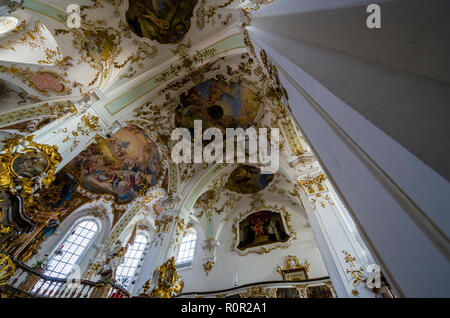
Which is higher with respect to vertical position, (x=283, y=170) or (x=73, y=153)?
(x=283, y=170)

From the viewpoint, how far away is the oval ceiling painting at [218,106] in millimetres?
6758

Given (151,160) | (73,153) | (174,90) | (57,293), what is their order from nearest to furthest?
(73,153) → (57,293) → (174,90) → (151,160)

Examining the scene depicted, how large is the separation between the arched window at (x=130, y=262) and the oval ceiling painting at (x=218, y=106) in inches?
306

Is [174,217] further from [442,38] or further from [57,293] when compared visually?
[442,38]

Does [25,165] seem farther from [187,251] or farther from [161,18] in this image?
[187,251]

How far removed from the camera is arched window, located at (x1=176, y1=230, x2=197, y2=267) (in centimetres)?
926

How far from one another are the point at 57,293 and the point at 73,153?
15.7 ft

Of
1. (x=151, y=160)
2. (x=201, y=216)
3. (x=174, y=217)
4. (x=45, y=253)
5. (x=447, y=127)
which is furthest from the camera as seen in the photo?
(x=201, y=216)

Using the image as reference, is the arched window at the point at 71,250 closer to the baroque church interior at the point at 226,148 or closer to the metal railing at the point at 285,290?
the baroque church interior at the point at 226,148

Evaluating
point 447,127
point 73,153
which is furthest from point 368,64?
point 73,153

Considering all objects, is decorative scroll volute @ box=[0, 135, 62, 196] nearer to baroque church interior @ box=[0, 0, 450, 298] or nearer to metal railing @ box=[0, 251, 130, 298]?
baroque church interior @ box=[0, 0, 450, 298]

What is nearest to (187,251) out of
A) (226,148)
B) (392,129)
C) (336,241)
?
(226,148)

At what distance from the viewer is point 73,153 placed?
4406mm

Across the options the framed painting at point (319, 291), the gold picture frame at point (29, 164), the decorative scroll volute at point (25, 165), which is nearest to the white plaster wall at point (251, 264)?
the framed painting at point (319, 291)
